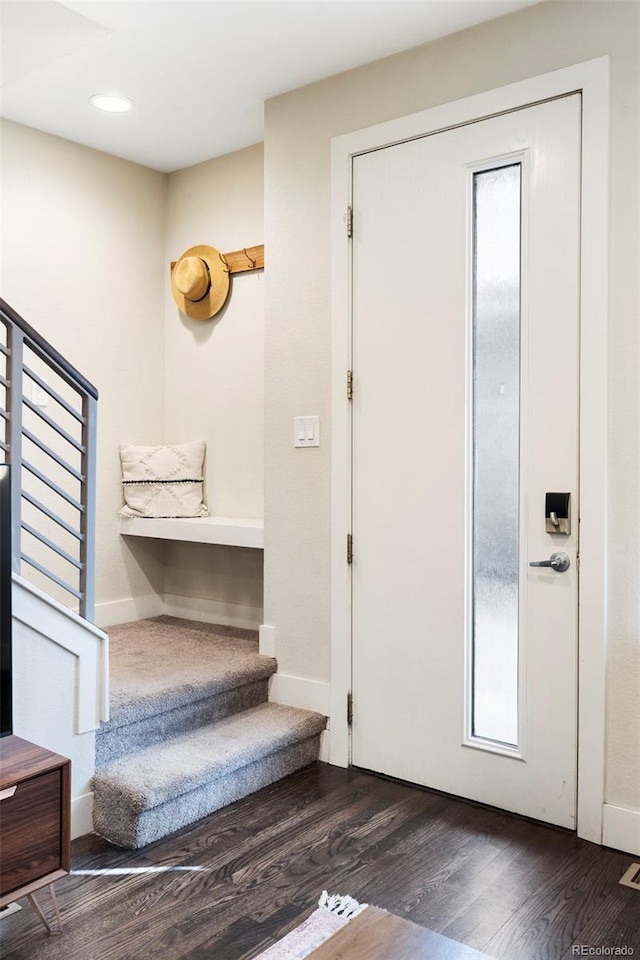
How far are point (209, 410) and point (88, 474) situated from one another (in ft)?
5.40

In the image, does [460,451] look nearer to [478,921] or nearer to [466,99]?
[466,99]

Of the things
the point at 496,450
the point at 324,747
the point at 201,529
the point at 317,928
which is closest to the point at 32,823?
the point at 317,928

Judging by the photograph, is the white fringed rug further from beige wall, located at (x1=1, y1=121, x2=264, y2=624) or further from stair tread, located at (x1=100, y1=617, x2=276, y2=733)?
beige wall, located at (x1=1, y1=121, x2=264, y2=624)

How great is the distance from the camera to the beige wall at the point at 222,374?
396 centimetres

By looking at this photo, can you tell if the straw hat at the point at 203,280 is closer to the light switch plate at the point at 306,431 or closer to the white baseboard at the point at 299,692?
the light switch plate at the point at 306,431

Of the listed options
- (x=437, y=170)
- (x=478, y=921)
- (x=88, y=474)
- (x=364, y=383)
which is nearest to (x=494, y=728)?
(x=478, y=921)

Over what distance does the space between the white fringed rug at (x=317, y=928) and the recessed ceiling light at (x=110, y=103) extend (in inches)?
123

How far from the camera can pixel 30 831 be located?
1.96m

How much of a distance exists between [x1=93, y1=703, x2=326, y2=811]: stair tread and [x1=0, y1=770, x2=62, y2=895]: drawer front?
1.45ft

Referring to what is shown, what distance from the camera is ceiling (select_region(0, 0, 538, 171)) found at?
2.62 metres

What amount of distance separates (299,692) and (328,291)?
1.64 metres

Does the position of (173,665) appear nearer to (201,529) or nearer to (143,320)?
(201,529)

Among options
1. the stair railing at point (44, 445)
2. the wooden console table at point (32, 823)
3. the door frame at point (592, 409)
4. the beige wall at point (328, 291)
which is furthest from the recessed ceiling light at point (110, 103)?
the wooden console table at point (32, 823)

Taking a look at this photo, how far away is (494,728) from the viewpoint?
271 centimetres
